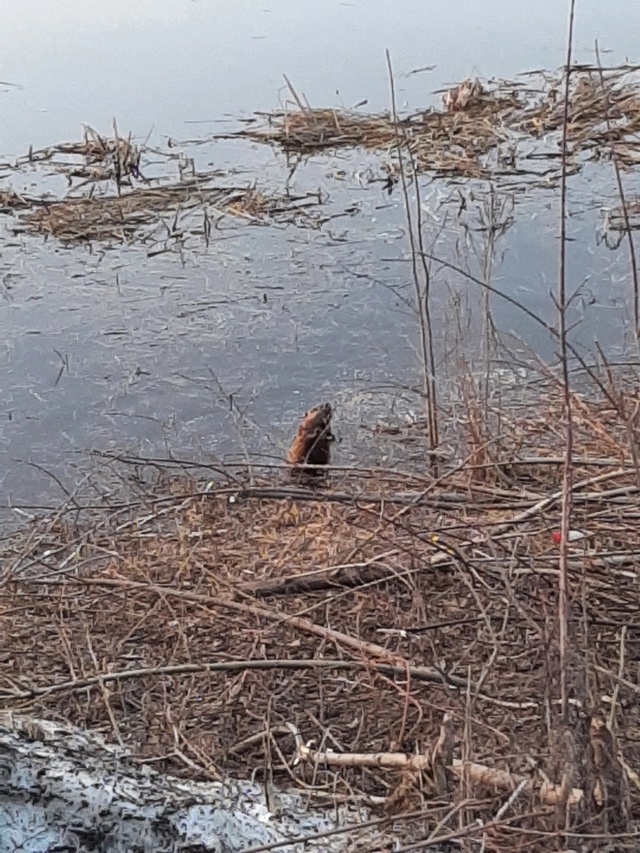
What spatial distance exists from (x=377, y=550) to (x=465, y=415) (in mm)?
895

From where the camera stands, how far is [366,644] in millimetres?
2982

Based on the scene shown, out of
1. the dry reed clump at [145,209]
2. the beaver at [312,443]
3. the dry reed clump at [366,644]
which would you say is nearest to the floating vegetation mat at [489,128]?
the dry reed clump at [145,209]

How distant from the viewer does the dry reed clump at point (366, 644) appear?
94.7 inches

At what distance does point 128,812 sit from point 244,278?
465 cm

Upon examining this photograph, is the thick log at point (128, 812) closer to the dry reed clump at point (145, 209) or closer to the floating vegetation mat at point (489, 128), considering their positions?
the dry reed clump at point (145, 209)

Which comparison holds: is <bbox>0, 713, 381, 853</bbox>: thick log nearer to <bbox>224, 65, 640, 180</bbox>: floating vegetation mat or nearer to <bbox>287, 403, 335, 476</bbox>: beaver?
<bbox>287, 403, 335, 476</bbox>: beaver

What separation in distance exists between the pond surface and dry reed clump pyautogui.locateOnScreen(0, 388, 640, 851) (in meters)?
1.10

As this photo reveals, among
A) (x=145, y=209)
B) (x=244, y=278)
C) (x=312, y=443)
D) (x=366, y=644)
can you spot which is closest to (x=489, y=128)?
(x=145, y=209)

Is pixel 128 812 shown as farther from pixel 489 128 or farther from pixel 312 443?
pixel 489 128

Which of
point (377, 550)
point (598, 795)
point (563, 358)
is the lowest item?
point (377, 550)

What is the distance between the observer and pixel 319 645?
3146 millimetres

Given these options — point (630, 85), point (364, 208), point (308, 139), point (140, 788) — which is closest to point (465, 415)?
point (140, 788)

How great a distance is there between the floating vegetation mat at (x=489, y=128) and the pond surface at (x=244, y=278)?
0.95 ft

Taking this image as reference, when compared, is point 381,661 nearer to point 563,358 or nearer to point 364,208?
point 563,358
